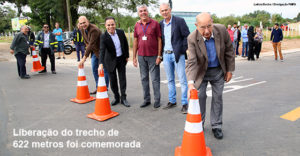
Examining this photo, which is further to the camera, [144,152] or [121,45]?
[121,45]

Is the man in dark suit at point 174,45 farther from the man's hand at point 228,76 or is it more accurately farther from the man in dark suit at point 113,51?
the man's hand at point 228,76

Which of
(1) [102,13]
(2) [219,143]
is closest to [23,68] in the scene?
(2) [219,143]

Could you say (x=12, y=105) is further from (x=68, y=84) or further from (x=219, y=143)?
(x=219, y=143)

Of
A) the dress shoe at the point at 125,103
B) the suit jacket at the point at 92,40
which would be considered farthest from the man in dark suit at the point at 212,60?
the suit jacket at the point at 92,40

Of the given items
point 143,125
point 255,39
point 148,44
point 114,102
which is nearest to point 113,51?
point 148,44

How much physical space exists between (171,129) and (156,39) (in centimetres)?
182

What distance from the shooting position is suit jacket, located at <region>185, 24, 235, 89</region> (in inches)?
121

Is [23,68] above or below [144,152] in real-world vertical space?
above

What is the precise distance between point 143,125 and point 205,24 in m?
1.94

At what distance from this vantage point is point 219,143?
3.13m

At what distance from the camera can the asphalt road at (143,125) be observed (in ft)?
9.95

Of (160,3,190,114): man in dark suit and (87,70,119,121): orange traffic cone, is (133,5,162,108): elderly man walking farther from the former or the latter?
(87,70,119,121): orange traffic cone

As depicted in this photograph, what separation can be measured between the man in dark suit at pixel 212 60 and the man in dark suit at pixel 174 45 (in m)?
1.07

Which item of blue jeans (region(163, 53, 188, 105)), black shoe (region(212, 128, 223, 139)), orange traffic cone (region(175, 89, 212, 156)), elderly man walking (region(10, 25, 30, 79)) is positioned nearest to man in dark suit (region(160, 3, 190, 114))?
blue jeans (region(163, 53, 188, 105))
